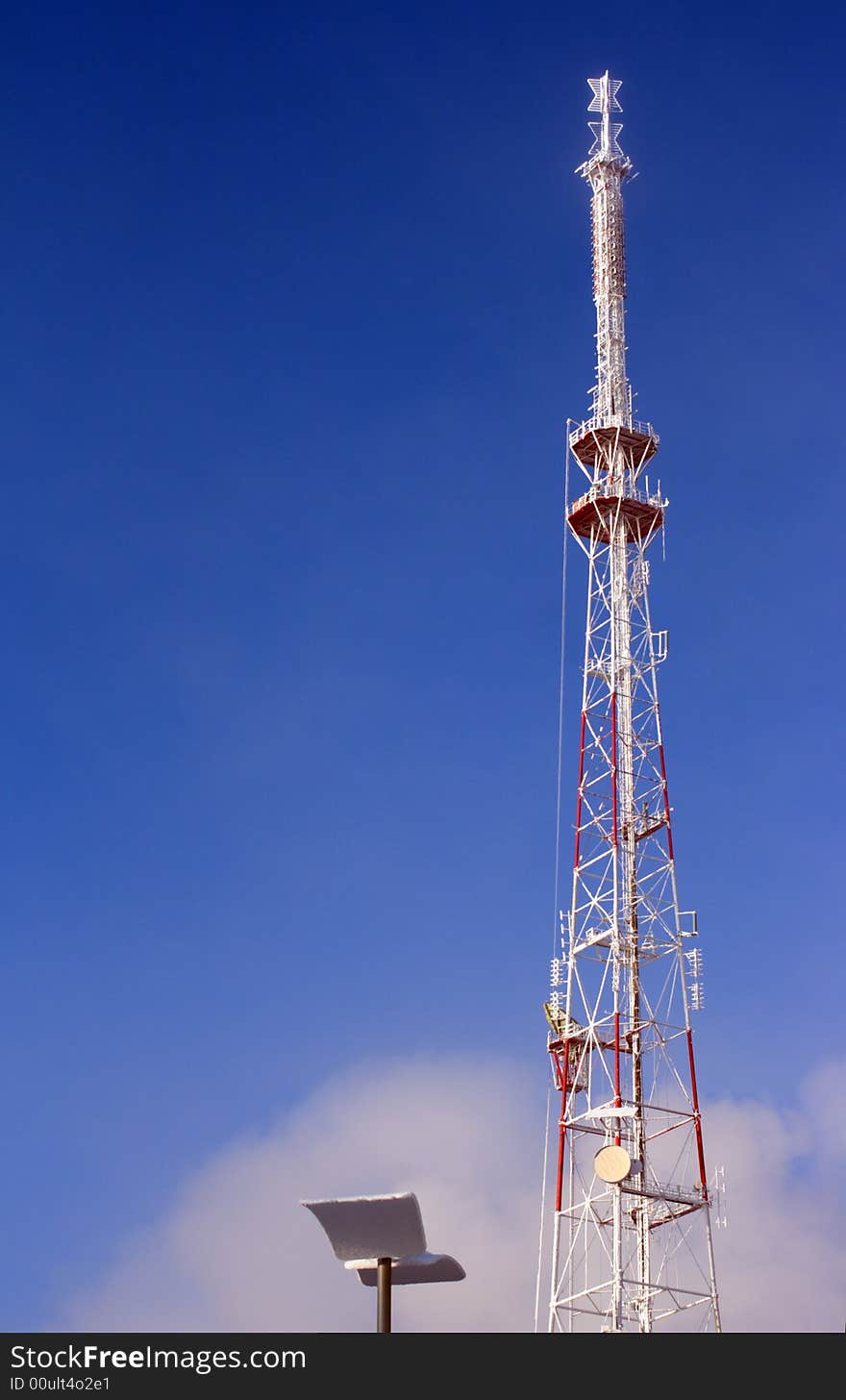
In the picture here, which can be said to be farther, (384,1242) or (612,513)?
(612,513)

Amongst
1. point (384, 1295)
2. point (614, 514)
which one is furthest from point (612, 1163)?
point (384, 1295)

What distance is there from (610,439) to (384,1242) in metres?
59.8

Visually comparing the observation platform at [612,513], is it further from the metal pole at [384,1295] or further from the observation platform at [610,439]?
the metal pole at [384,1295]

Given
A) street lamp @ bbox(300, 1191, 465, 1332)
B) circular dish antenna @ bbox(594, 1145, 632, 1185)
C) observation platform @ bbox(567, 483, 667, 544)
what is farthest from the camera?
observation platform @ bbox(567, 483, 667, 544)

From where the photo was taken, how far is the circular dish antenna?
202 ft

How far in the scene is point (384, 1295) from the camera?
2178 centimetres

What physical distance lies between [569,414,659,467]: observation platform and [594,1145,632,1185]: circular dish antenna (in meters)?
34.3

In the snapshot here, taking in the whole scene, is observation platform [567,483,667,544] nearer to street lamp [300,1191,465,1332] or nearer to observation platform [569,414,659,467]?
observation platform [569,414,659,467]

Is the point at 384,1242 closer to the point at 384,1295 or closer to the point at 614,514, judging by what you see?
the point at 384,1295

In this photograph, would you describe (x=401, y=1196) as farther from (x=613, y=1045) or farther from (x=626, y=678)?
(x=626, y=678)

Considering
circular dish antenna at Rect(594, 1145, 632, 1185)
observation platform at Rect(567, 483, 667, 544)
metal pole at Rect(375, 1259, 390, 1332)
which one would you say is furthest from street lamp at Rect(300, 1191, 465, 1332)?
observation platform at Rect(567, 483, 667, 544)

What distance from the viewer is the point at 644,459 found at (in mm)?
76875
